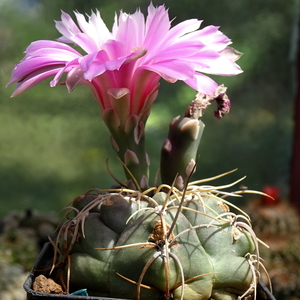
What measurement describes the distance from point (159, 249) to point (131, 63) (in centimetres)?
23

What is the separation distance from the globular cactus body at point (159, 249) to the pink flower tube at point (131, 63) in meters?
0.10

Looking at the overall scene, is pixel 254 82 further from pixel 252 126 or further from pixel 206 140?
pixel 206 140

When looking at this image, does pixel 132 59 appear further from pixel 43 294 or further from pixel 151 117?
pixel 151 117

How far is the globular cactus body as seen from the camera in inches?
18.1

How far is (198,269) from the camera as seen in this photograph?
470 mm

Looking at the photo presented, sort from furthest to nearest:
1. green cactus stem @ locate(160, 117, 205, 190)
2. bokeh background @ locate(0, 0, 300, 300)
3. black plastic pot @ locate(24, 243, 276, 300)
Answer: bokeh background @ locate(0, 0, 300, 300), green cactus stem @ locate(160, 117, 205, 190), black plastic pot @ locate(24, 243, 276, 300)

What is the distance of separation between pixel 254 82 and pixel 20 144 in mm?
1438

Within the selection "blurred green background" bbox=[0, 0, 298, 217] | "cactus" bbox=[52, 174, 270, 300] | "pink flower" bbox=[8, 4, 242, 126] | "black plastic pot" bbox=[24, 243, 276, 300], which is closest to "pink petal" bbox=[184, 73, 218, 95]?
"pink flower" bbox=[8, 4, 242, 126]

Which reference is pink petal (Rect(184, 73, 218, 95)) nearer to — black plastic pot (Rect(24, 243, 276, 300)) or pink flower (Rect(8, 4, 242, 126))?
pink flower (Rect(8, 4, 242, 126))

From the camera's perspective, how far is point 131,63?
52 cm

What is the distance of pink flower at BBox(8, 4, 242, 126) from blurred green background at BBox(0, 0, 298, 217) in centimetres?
186

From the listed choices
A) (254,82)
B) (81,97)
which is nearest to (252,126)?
(254,82)

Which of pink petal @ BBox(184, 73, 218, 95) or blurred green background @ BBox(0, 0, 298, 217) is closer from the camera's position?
pink petal @ BBox(184, 73, 218, 95)

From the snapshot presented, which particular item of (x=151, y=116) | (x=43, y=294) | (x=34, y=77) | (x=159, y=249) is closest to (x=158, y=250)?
(x=159, y=249)
